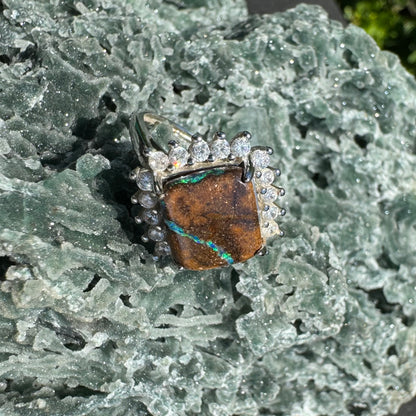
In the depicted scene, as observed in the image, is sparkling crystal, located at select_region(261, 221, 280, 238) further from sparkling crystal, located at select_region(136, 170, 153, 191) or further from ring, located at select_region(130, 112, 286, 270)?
sparkling crystal, located at select_region(136, 170, 153, 191)

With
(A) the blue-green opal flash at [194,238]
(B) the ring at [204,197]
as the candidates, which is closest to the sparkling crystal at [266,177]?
(B) the ring at [204,197]

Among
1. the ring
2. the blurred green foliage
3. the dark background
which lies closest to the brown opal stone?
the ring

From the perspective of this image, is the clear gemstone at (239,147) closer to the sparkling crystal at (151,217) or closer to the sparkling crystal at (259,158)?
the sparkling crystal at (259,158)

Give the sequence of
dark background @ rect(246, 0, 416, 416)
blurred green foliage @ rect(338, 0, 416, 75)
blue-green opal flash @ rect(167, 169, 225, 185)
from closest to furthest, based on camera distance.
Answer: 1. blue-green opal flash @ rect(167, 169, 225, 185)
2. dark background @ rect(246, 0, 416, 416)
3. blurred green foliage @ rect(338, 0, 416, 75)

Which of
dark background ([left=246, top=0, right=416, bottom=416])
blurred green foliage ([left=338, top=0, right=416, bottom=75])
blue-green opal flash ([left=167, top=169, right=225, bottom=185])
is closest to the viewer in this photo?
blue-green opal flash ([left=167, top=169, right=225, bottom=185])

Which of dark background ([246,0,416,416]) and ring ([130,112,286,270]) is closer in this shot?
ring ([130,112,286,270])

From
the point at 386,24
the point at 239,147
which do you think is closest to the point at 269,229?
the point at 239,147

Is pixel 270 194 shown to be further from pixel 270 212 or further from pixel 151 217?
pixel 151 217

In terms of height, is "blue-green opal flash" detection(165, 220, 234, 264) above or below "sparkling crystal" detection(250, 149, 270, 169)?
below
